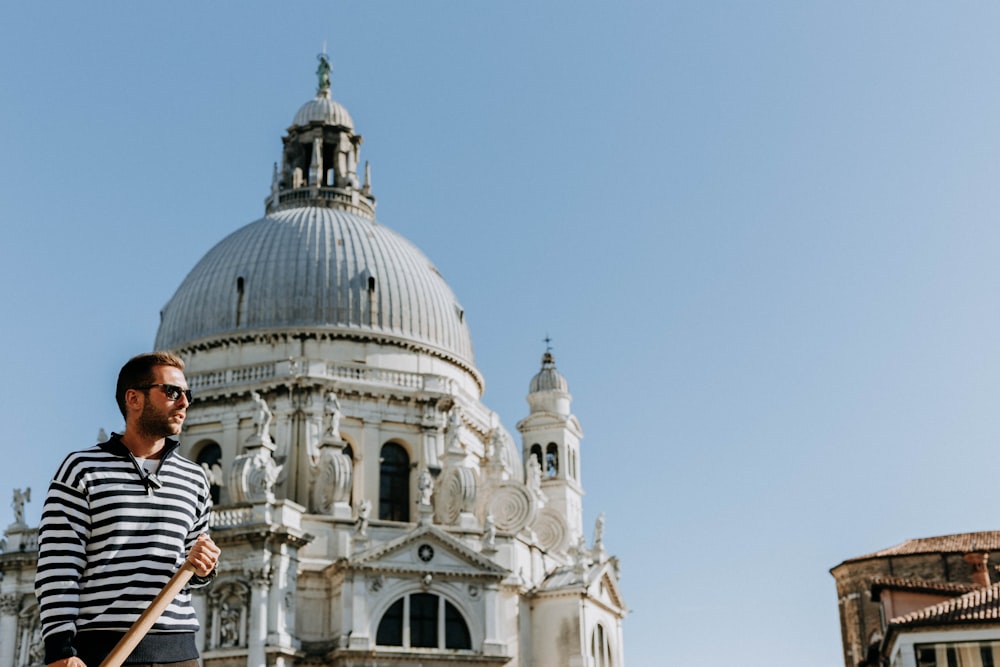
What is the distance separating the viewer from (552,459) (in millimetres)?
56562

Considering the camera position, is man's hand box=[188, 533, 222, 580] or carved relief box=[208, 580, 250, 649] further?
carved relief box=[208, 580, 250, 649]

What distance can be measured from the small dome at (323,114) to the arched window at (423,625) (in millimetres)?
26285

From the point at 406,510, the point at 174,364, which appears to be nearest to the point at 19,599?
the point at 406,510

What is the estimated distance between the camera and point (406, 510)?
161 ft

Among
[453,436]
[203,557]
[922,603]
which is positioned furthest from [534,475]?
[203,557]

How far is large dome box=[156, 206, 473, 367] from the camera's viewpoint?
51.9m

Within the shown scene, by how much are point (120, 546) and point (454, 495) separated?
134 feet

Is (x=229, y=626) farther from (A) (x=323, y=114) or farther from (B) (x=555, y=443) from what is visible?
(A) (x=323, y=114)

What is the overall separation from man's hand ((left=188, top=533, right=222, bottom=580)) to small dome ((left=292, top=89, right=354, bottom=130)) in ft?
178

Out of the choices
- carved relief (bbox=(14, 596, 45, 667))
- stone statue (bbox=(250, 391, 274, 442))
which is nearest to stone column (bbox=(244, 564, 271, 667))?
stone statue (bbox=(250, 391, 274, 442))

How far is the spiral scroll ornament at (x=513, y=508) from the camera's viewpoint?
48500mm

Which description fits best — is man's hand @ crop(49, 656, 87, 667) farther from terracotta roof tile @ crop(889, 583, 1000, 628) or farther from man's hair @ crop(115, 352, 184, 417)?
terracotta roof tile @ crop(889, 583, 1000, 628)

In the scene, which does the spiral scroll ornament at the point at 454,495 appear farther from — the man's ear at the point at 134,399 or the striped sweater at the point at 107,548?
the striped sweater at the point at 107,548

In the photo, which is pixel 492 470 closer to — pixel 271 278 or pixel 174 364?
pixel 271 278
